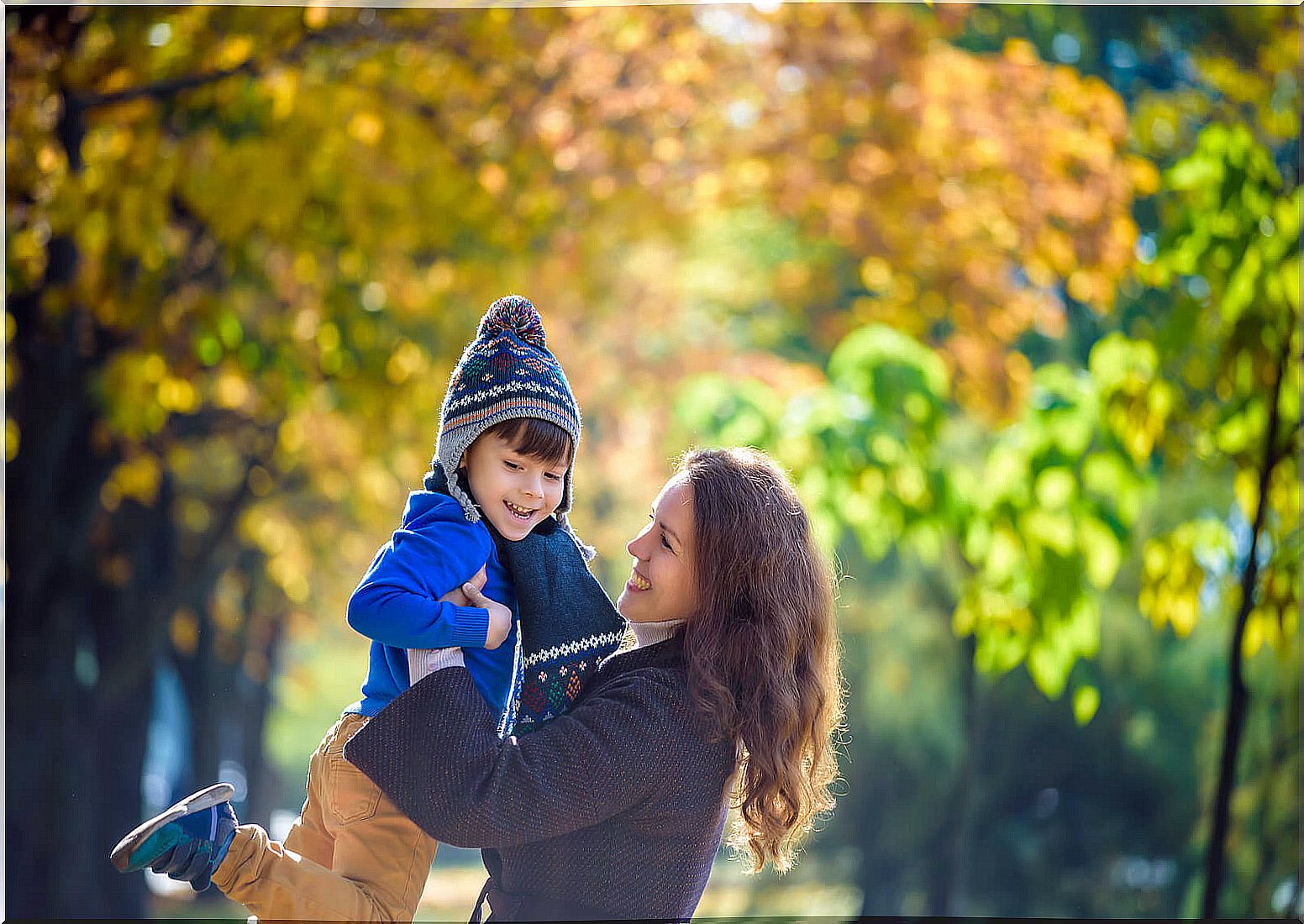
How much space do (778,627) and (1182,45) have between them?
630 cm

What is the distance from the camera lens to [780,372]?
9375mm

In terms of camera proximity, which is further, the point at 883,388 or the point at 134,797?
the point at 134,797

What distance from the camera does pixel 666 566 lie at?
2379 mm

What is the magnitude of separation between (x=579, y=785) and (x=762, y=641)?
41 cm

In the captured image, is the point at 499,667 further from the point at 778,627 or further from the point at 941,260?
the point at 941,260

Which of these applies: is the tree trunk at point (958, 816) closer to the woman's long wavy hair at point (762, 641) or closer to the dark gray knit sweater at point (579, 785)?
the woman's long wavy hair at point (762, 641)

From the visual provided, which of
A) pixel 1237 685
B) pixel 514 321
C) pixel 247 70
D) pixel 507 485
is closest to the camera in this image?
pixel 507 485

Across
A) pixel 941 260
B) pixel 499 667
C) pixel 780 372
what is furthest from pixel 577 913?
pixel 780 372

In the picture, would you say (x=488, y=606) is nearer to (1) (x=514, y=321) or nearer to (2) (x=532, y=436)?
(2) (x=532, y=436)

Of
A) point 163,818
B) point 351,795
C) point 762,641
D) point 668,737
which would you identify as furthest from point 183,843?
point 762,641

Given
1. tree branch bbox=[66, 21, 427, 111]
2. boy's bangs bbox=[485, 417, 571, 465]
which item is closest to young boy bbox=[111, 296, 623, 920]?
boy's bangs bbox=[485, 417, 571, 465]

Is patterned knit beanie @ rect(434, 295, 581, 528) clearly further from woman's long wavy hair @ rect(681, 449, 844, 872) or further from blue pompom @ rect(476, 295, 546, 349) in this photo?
woman's long wavy hair @ rect(681, 449, 844, 872)

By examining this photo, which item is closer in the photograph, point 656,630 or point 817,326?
point 656,630

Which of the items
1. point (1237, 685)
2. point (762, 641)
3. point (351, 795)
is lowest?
point (1237, 685)
